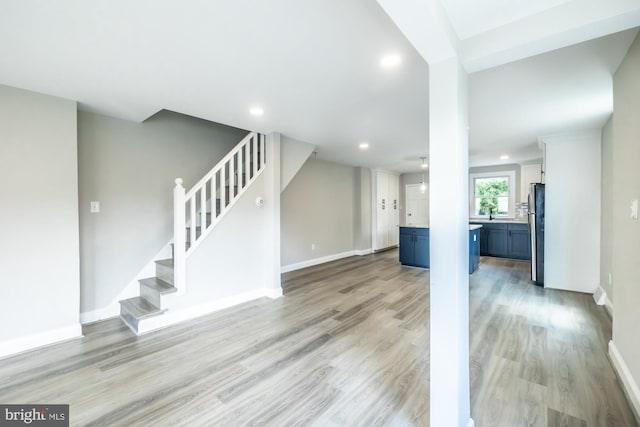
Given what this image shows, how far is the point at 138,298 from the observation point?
3.40 m

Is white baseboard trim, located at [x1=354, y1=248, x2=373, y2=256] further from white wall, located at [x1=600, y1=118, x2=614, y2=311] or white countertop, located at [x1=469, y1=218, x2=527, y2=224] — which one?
white wall, located at [x1=600, y1=118, x2=614, y2=311]

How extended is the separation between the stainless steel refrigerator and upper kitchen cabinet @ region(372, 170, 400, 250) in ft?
11.1

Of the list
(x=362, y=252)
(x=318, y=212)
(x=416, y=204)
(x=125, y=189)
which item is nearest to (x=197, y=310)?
(x=125, y=189)

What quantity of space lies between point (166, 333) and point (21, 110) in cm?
249

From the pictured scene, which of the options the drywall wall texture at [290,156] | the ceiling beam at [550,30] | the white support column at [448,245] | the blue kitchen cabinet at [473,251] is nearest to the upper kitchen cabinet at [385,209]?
the blue kitchen cabinet at [473,251]

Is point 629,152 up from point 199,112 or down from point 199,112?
down

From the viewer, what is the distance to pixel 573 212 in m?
4.07

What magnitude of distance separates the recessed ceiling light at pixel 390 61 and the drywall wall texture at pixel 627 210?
1.50 metres

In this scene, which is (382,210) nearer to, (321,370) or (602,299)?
(602,299)

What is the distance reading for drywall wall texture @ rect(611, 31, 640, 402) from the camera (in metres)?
1.77

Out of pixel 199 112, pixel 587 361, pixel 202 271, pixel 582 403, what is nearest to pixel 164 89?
pixel 199 112

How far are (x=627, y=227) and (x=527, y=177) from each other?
5.62 metres

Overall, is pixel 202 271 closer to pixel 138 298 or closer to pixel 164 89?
pixel 138 298

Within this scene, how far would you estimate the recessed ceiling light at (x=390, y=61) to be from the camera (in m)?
2.01
